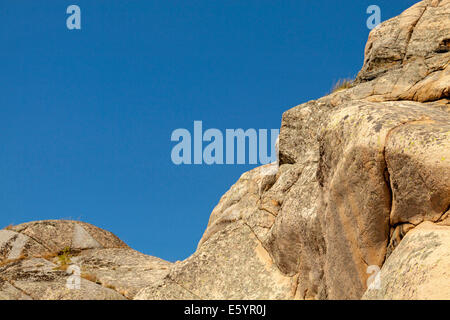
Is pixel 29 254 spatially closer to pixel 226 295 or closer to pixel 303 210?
pixel 226 295

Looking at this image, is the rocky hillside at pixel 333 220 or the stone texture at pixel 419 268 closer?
the stone texture at pixel 419 268

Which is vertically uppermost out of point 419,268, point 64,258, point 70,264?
point 419,268

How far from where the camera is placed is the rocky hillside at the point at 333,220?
11102 millimetres

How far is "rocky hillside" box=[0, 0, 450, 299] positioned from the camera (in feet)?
36.4

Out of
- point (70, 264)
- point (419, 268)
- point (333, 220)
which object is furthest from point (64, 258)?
point (419, 268)

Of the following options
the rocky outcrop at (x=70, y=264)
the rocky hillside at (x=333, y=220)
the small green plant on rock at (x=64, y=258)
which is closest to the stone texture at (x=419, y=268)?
the rocky hillside at (x=333, y=220)

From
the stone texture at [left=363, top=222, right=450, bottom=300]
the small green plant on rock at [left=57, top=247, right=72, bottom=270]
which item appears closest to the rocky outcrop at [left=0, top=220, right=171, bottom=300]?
the small green plant on rock at [left=57, top=247, right=72, bottom=270]

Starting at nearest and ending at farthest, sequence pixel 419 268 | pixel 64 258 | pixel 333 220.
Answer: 1. pixel 419 268
2. pixel 333 220
3. pixel 64 258

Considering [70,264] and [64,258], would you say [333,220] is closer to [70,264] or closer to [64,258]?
[70,264]

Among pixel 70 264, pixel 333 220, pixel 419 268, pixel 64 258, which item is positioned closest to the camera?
pixel 419 268

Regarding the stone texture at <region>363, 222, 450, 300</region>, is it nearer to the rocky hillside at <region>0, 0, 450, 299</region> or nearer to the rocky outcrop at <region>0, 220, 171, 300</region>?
the rocky hillside at <region>0, 0, 450, 299</region>

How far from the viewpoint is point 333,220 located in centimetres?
1391

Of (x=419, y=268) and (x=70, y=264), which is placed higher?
(x=419, y=268)

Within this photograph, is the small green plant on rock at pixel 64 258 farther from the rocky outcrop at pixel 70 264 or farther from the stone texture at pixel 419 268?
the stone texture at pixel 419 268
